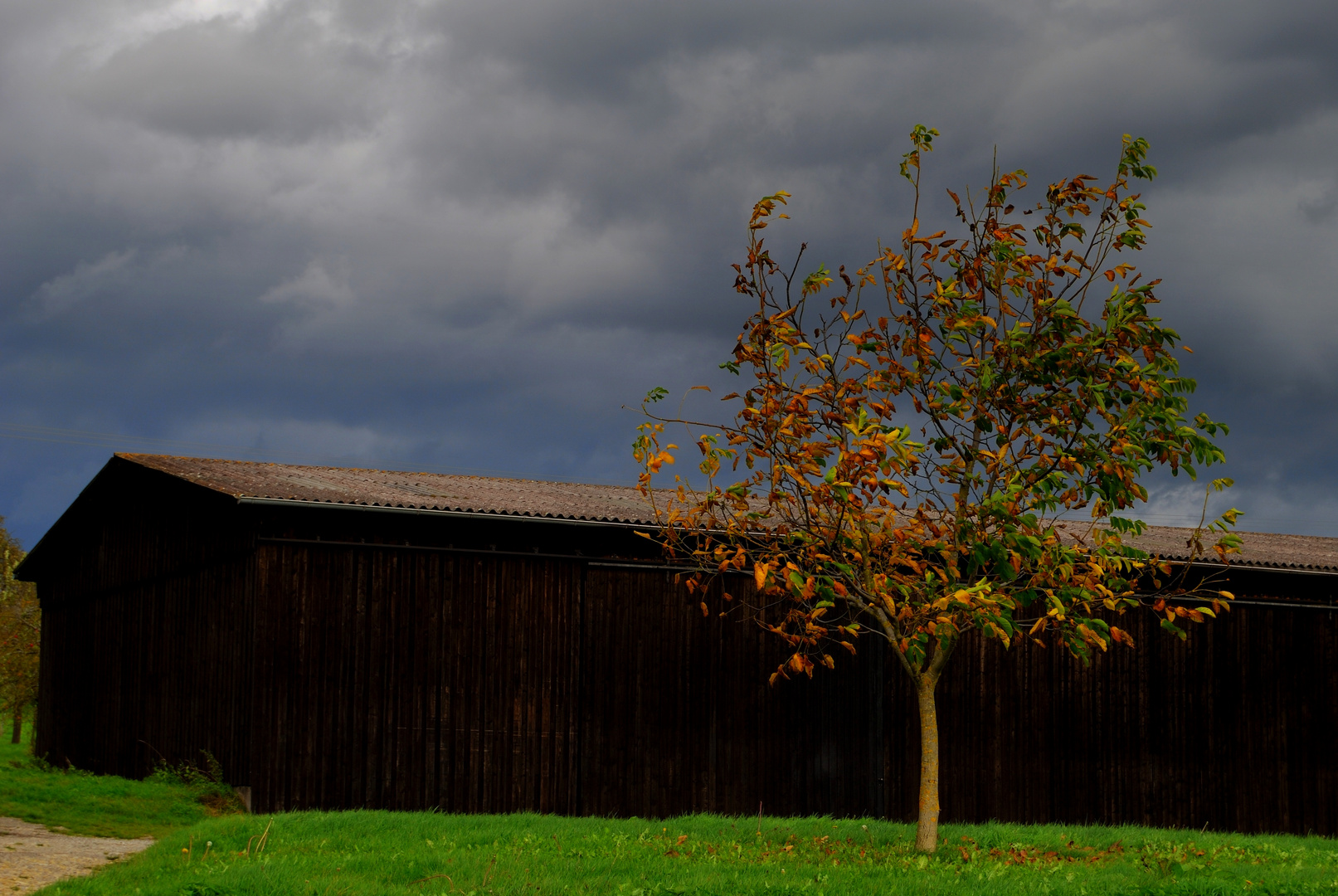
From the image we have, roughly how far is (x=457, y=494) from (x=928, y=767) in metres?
9.89

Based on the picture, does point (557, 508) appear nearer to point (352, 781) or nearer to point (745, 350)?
point (352, 781)

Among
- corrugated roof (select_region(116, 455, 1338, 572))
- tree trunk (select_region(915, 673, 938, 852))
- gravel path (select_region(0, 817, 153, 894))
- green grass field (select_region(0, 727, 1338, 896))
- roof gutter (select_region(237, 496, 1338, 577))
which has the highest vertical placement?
corrugated roof (select_region(116, 455, 1338, 572))

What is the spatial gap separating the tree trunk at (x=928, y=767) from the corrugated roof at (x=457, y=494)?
525 cm

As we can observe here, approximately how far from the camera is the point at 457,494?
2044cm

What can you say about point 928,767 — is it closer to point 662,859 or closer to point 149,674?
point 662,859

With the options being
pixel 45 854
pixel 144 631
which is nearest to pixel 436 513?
pixel 45 854

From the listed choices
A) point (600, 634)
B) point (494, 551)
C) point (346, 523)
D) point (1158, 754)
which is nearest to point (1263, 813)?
point (1158, 754)

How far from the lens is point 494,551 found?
18.8 meters

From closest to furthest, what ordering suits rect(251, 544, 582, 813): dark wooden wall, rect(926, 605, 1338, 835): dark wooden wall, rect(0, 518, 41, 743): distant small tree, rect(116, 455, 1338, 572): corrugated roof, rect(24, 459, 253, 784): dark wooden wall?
1. rect(251, 544, 582, 813): dark wooden wall
2. rect(116, 455, 1338, 572): corrugated roof
3. rect(24, 459, 253, 784): dark wooden wall
4. rect(926, 605, 1338, 835): dark wooden wall
5. rect(0, 518, 41, 743): distant small tree

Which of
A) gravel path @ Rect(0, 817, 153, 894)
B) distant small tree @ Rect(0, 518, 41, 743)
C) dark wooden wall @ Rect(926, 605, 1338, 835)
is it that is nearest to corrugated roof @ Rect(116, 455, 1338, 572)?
dark wooden wall @ Rect(926, 605, 1338, 835)

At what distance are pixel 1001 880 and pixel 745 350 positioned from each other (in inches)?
215

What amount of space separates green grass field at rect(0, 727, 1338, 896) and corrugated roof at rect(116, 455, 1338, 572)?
14.3ft

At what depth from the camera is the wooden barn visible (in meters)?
17.9

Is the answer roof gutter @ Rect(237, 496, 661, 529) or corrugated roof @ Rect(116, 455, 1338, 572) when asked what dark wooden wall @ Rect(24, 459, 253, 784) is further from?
roof gutter @ Rect(237, 496, 661, 529)
